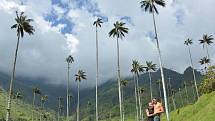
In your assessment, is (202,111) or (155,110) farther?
(202,111)

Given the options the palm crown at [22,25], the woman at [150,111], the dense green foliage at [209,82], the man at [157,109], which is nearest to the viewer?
the man at [157,109]

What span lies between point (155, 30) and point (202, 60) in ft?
301

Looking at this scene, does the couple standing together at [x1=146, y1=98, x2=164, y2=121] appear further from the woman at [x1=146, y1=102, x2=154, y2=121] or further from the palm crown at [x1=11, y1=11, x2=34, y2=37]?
the palm crown at [x1=11, y1=11, x2=34, y2=37]

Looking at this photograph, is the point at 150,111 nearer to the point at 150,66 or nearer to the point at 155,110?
the point at 155,110

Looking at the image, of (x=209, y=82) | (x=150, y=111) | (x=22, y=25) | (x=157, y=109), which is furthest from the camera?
(x=209, y=82)

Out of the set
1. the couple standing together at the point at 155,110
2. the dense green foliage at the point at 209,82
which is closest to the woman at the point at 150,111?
the couple standing together at the point at 155,110

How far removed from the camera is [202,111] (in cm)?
9150

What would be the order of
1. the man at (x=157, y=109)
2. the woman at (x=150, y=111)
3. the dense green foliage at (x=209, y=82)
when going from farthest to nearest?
the dense green foliage at (x=209, y=82) < the woman at (x=150, y=111) < the man at (x=157, y=109)

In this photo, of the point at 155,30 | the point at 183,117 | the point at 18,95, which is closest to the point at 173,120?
the point at 183,117

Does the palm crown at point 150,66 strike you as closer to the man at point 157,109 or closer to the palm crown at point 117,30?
the palm crown at point 117,30

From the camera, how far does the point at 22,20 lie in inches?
2948

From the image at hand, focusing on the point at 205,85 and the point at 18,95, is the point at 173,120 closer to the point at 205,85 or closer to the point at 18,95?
the point at 205,85

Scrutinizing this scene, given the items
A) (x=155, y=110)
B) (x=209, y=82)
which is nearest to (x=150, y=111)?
(x=155, y=110)

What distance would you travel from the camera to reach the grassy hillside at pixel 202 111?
8296cm
